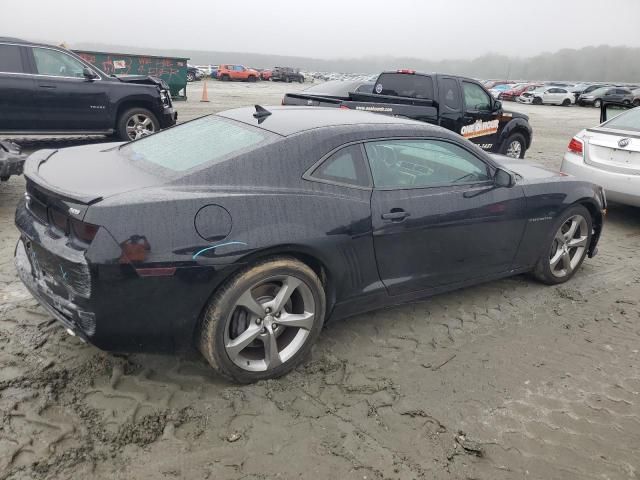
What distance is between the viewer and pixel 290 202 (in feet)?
9.30

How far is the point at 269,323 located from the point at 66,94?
278 inches

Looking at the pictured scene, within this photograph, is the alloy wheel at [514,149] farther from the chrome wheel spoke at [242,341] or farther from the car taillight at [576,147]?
the chrome wheel spoke at [242,341]

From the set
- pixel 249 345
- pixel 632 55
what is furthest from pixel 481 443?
pixel 632 55

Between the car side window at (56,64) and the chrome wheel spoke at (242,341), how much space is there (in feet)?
23.7

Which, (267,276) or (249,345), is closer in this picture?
(267,276)

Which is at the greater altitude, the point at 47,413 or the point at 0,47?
the point at 0,47

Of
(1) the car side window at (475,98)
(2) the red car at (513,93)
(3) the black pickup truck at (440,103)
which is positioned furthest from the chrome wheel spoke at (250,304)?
(2) the red car at (513,93)

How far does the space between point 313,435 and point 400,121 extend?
83.9 inches

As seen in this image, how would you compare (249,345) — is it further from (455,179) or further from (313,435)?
(455,179)

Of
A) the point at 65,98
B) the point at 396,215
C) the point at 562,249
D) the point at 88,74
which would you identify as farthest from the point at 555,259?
the point at 88,74

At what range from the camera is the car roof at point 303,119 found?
10.5ft

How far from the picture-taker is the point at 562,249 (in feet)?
14.5

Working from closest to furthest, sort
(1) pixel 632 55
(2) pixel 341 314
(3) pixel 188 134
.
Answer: (2) pixel 341 314 < (3) pixel 188 134 < (1) pixel 632 55

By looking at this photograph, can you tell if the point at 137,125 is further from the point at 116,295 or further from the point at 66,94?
the point at 116,295
